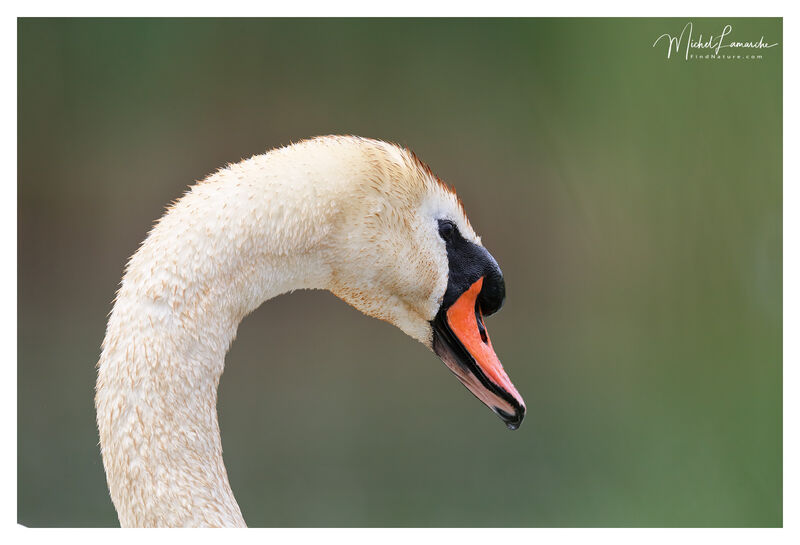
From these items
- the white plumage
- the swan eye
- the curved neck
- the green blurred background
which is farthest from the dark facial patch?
the green blurred background

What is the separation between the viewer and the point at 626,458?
99.3 inches

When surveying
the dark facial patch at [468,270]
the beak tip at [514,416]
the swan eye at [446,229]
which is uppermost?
the swan eye at [446,229]

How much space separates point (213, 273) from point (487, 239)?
4.03 ft

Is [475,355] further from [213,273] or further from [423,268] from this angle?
[213,273]

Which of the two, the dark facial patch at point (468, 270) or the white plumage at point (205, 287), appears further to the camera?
the dark facial patch at point (468, 270)

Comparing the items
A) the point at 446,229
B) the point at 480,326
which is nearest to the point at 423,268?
the point at 446,229

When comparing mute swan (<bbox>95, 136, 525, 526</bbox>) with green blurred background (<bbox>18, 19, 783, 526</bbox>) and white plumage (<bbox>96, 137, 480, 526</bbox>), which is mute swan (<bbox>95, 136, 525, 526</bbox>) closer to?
white plumage (<bbox>96, 137, 480, 526</bbox>)

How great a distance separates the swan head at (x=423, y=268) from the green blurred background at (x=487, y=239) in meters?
0.71

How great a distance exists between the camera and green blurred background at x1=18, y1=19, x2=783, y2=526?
2.18 metres

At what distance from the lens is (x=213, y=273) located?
153 cm

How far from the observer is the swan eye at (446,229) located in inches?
66.0

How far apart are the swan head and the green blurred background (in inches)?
28.1

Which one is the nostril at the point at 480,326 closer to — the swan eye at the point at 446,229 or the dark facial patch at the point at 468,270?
the dark facial patch at the point at 468,270

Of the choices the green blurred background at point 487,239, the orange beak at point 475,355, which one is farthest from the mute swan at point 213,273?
the green blurred background at point 487,239
